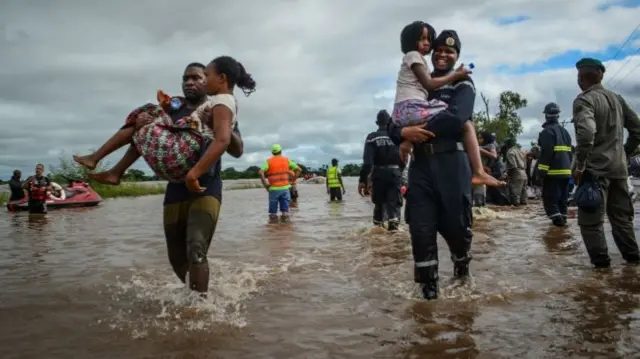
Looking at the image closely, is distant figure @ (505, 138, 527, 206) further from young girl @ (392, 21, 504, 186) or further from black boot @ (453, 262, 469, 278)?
young girl @ (392, 21, 504, 186)

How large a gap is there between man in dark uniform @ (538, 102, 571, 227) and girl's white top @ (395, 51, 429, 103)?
562 centimetres

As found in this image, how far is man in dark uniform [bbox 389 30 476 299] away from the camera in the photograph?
423cm

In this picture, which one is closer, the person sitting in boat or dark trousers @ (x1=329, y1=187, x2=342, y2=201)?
the person sitting in boat

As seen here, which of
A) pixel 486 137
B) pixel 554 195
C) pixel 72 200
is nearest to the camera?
pixel 554 195

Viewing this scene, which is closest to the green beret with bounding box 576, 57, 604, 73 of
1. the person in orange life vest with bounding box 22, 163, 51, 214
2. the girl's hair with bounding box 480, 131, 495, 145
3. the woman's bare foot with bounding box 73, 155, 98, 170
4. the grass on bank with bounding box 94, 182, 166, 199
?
the woman's bare foot with bounding box 73, 155, 98, 170

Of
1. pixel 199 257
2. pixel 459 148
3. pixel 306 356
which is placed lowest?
pixel 306 356

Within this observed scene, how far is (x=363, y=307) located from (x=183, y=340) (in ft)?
4.60

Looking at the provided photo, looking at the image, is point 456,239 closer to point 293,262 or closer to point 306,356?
point 306,356

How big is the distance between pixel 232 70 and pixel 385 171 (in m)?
5.23

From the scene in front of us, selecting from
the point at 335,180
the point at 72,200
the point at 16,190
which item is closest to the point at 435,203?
the point at 335,180

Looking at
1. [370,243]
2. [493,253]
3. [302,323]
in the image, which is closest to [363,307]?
[302,323]

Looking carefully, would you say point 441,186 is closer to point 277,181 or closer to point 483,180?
point 483,180

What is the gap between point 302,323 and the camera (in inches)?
153

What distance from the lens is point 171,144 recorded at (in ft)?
13.1
